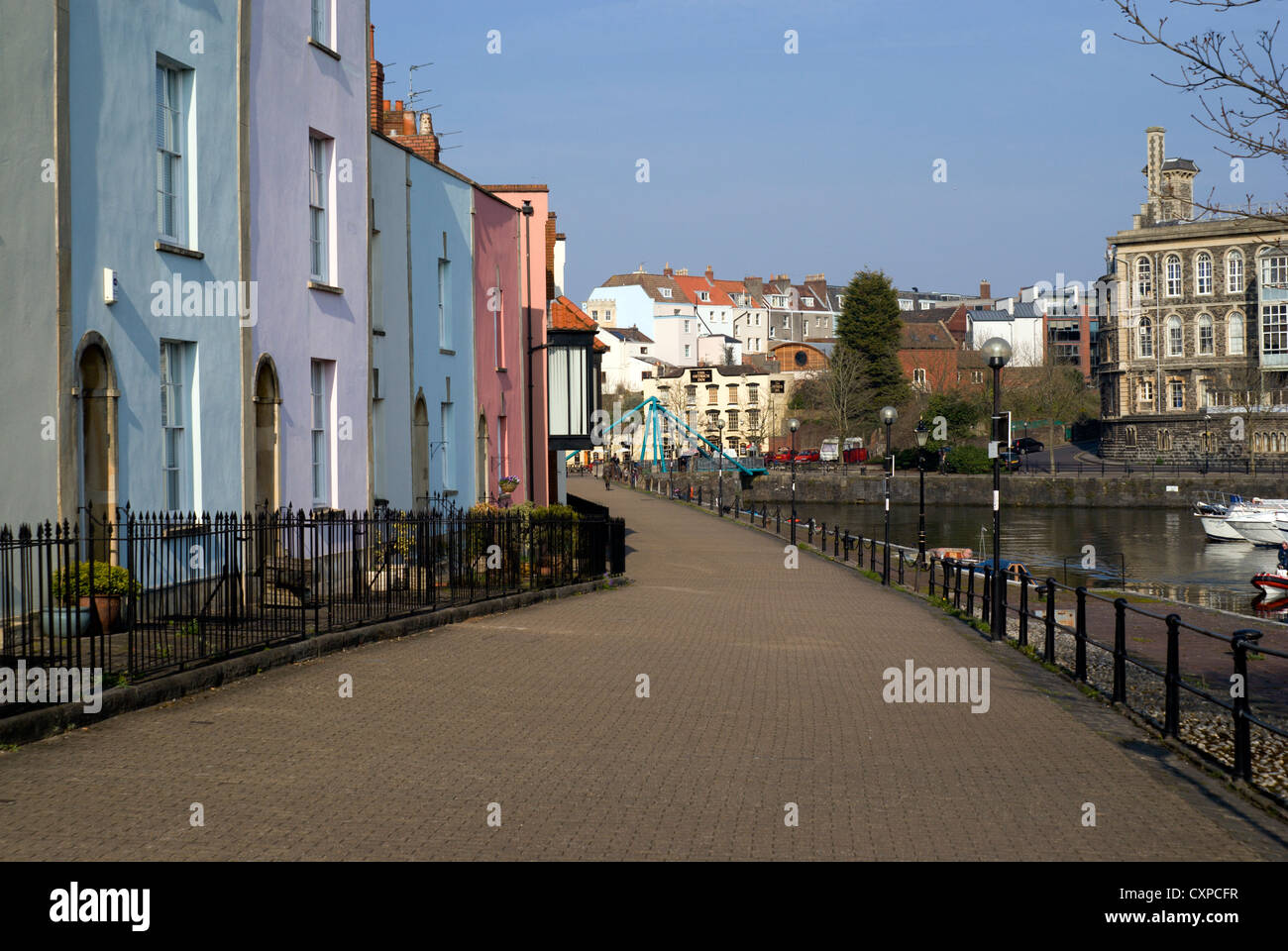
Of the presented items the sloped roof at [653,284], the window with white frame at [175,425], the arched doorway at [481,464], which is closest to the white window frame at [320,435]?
the window with white frame at [175,425]

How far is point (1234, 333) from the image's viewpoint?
85875 mm

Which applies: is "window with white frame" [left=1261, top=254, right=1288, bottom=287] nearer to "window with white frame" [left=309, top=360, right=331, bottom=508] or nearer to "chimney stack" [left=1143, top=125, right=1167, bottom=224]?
"chimney stack" [left=1143, top=125, right=1167, bottom=224]

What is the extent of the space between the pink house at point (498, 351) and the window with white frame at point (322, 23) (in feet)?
26.4

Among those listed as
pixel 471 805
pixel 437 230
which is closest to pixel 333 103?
pixel 437 230

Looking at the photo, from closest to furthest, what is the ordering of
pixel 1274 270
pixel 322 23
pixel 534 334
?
pixel 322 23 → pixel 534 334 → pixel 1274 270

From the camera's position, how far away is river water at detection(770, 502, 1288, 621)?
39.8 metres

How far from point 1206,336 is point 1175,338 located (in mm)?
1955

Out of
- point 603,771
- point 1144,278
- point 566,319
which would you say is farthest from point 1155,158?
point 603,771

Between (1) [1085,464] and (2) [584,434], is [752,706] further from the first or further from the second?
(1) [1085,464]

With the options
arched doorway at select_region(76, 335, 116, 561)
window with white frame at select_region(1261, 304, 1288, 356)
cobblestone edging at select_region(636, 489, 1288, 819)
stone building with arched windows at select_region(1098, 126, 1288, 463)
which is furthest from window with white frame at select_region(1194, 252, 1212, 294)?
arched doorway at select_region(76, 335, 116, 561)

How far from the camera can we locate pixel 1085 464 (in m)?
84.9

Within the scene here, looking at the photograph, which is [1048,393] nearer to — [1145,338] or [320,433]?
[1145,338]

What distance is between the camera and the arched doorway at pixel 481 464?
91.2 feet

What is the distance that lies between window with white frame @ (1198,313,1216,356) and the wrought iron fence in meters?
75.8
